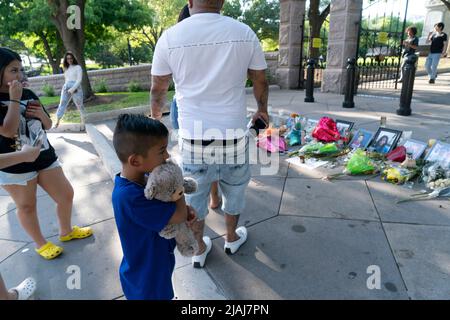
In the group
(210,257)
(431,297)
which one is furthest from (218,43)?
(431,297)

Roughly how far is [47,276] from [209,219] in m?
1.48

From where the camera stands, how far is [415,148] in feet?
14.0

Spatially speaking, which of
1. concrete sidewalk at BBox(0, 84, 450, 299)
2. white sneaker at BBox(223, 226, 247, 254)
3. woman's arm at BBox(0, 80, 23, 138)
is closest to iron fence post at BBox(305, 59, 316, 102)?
concrete sidewalk at BBox(0, 84, 450, 299)

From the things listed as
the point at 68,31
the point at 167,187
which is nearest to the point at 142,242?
the point at 167,187

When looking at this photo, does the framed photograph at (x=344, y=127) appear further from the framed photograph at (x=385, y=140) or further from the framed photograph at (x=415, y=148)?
the framed photograph at (x=415, y=148)

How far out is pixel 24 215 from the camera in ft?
8.67

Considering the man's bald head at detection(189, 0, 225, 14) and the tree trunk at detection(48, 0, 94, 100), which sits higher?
the tree trunk at detection(48, 0, 94, 100)

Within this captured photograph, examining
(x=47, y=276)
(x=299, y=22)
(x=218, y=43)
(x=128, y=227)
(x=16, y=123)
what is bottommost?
(x=47, y=276)

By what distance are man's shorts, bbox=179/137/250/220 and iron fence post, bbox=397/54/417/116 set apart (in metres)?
5.25

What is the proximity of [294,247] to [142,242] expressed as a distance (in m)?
1.54

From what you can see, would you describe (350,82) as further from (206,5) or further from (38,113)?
(38,113)

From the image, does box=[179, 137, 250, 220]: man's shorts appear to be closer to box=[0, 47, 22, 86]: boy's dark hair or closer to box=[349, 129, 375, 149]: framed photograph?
box=[0, 47, 22, 86]: boy's dark hair

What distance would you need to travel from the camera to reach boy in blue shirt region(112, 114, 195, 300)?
150cm
